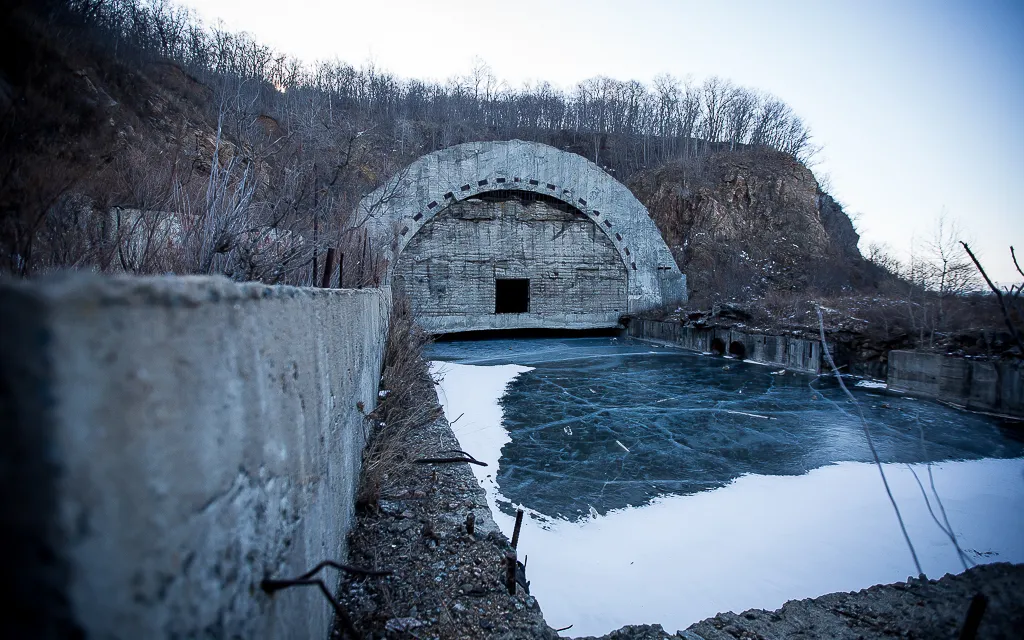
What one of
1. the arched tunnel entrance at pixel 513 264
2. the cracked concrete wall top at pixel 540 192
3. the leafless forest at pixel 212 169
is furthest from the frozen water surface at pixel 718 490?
→ the cracked concrete wall top at pixel 540 192

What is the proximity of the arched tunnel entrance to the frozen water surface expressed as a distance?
713 centimetres

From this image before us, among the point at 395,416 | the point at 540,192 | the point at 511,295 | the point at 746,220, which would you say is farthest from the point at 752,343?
the point at 746,220

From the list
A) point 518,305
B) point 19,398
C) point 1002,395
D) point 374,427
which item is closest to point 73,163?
point 19,398

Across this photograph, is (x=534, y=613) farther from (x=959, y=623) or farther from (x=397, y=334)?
(x=397, y=334)

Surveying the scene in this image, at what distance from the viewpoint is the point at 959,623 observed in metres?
1.93

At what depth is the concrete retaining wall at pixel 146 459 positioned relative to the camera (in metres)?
0.50

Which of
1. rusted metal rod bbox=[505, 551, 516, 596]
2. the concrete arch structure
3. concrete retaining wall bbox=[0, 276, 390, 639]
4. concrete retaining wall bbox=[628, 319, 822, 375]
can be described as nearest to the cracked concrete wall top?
the concrete arch structure

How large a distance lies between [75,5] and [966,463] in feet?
27.5

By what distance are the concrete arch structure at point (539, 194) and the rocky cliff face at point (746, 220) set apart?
448 centimetres

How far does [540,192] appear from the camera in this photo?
16.3 meters

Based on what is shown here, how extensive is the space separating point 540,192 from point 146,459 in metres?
16.4

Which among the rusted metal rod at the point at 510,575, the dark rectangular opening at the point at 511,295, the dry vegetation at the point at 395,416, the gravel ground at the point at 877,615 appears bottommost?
the gravel ground at the point at 877,615

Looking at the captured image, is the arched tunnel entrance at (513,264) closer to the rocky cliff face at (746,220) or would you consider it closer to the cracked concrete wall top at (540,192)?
the cracked concrete wall top at (540,192)

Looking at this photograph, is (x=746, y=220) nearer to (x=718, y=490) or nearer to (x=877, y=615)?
(x=718, y=490)
